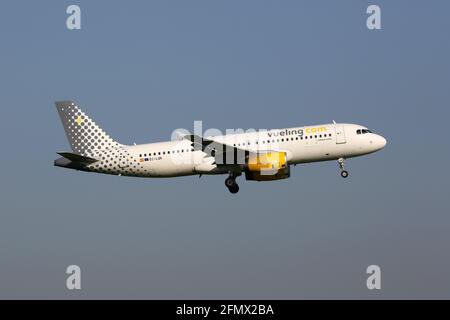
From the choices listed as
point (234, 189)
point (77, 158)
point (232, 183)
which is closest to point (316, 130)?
point (232, 183)

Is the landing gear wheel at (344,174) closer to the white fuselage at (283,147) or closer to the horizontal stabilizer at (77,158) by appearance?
the white fuselage at (283,147)

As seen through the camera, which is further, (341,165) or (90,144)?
(90,144)

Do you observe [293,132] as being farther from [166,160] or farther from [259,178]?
[166,160]

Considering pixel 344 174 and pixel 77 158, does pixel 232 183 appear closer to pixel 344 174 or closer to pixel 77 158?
pixel 344 174

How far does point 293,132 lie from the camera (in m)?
74.9

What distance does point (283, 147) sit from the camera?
74625 millimetres

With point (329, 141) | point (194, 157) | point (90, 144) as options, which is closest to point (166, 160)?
point (194, 157)

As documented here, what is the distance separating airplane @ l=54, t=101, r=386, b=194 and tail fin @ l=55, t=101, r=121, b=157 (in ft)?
0.58

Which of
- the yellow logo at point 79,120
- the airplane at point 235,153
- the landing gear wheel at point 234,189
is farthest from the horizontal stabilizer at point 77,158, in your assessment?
the landing gear wheel at point 234,189

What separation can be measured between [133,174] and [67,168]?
5.20m

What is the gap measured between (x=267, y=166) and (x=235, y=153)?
2804 millimetres

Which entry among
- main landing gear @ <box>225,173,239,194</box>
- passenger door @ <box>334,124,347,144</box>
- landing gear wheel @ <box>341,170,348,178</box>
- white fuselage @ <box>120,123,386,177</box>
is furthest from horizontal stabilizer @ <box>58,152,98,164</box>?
landing gear wheel @ <box>341,170,348,178</box>

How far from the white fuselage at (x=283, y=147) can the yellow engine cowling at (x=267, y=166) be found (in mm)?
630

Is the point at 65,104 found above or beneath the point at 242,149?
above
